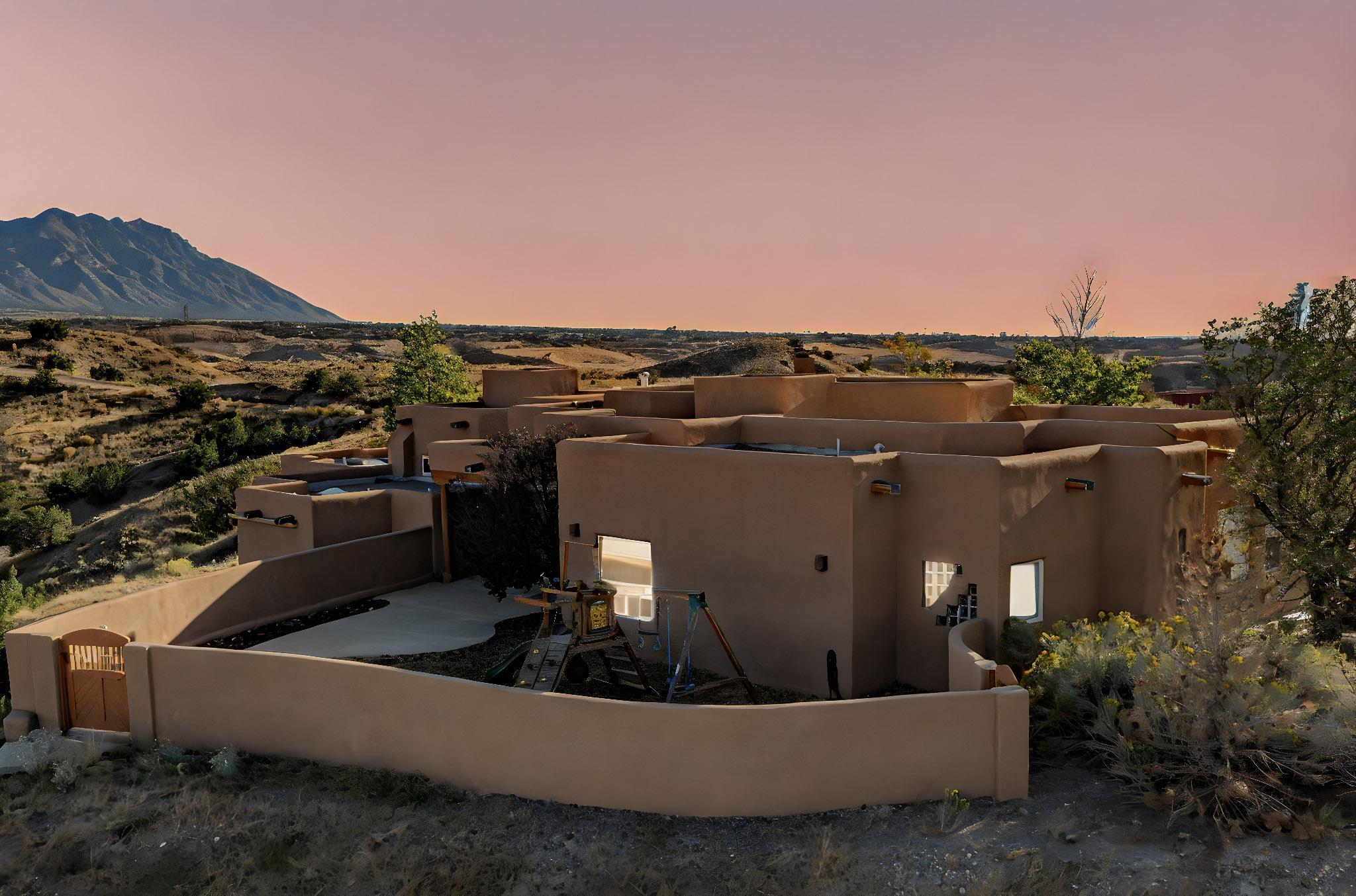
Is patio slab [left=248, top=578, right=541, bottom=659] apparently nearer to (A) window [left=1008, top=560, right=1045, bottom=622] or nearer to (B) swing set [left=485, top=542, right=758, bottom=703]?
(B) swing set [left=485, top=542, right=758, bottom=703]

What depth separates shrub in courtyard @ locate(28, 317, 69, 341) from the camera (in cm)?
8188

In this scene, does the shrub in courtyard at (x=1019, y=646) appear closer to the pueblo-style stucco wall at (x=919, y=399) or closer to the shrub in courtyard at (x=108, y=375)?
the pueblo-style stucco wall at (x=919, y=399)

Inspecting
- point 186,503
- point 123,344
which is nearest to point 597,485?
point 186,503

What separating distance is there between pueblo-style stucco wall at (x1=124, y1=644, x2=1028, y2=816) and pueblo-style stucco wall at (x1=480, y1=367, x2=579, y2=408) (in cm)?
1762

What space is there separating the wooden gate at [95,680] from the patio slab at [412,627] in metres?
2.55

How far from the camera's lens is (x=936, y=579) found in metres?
15.2

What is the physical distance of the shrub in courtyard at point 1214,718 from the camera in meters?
10.9

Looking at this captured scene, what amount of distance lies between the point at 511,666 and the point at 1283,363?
13572mm

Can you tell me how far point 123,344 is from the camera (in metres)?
88.8

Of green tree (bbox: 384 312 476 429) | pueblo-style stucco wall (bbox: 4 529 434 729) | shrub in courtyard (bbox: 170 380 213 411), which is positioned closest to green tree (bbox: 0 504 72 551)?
green tree (bbox: 384 312 476 429)

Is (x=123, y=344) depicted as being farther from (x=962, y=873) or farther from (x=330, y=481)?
(x=962, y=873)

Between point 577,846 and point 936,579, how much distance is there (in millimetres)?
7007

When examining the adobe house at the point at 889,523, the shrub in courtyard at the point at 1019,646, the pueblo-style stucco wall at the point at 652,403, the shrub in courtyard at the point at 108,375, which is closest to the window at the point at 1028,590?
the adobe house at the point at 889,523

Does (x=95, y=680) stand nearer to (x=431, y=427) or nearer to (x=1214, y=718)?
(x=431, y=427)
